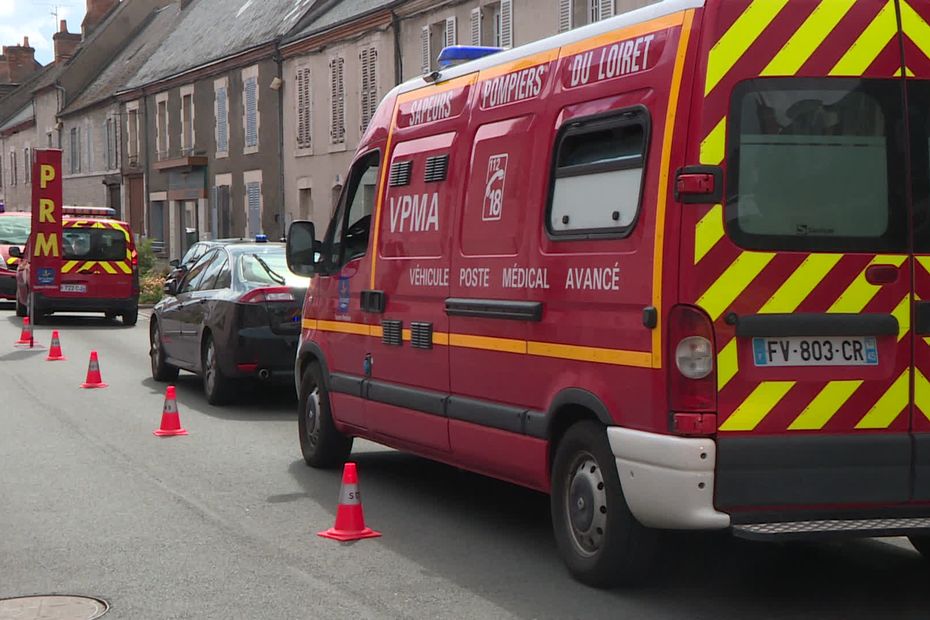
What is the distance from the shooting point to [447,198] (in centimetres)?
806

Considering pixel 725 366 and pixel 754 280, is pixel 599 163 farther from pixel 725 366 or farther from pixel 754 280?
pixel 725 366

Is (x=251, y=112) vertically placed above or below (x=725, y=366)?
above

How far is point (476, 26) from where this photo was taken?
27375 millimetres

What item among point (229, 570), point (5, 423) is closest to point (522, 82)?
point (229, 570)

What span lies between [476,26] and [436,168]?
1965cm

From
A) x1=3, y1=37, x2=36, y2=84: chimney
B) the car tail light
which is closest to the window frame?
the car tail light

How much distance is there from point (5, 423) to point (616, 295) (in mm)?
8190

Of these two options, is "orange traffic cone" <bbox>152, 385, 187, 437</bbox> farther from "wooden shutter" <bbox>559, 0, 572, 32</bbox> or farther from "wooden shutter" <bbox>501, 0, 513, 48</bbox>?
"wooden shutter" <bbox>501, 0, 513, 48</bbox>

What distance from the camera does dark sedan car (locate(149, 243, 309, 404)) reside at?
13445 millimetres

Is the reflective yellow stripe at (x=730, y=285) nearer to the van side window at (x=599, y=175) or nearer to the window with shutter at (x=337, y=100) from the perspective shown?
the van side window at (x=599, y=175)

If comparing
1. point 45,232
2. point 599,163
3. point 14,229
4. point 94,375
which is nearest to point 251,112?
point 14,229

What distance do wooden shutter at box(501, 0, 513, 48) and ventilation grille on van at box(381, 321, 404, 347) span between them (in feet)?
58.3

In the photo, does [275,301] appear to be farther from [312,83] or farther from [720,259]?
[312,83]

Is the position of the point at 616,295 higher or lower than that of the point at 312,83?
lower
